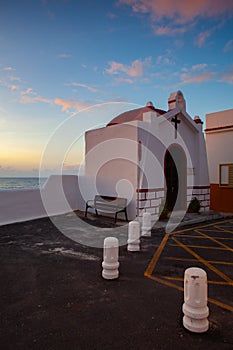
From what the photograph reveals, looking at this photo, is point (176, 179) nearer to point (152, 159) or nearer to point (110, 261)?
point (152, 159)

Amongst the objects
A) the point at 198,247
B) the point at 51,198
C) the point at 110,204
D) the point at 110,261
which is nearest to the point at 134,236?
the point at 110,261

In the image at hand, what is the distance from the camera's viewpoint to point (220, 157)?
1377cm

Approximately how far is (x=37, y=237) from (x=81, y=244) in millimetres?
1746

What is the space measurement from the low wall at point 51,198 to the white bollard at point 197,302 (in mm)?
6943

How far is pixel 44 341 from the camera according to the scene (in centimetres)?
285

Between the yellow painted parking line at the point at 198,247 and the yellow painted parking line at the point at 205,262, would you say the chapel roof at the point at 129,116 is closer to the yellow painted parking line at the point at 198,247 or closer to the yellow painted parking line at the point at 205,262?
the yellow painted parking line at the point at 198,247

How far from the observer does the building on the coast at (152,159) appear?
32.7ft

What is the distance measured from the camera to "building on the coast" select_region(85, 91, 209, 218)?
32.7 feet

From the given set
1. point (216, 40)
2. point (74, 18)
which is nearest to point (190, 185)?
point (216, 40)

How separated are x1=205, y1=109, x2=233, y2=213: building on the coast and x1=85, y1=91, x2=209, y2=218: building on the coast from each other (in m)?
1.39

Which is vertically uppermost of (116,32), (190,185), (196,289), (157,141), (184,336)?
(116,32)

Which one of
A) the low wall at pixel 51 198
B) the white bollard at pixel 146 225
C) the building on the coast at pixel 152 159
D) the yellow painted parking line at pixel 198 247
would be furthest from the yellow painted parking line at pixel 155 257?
the low wall at pixel 51 198

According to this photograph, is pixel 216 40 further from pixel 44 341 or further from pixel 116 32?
pixel 44 341

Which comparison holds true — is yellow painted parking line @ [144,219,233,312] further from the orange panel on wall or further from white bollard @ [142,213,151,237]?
the orange panel on wall
